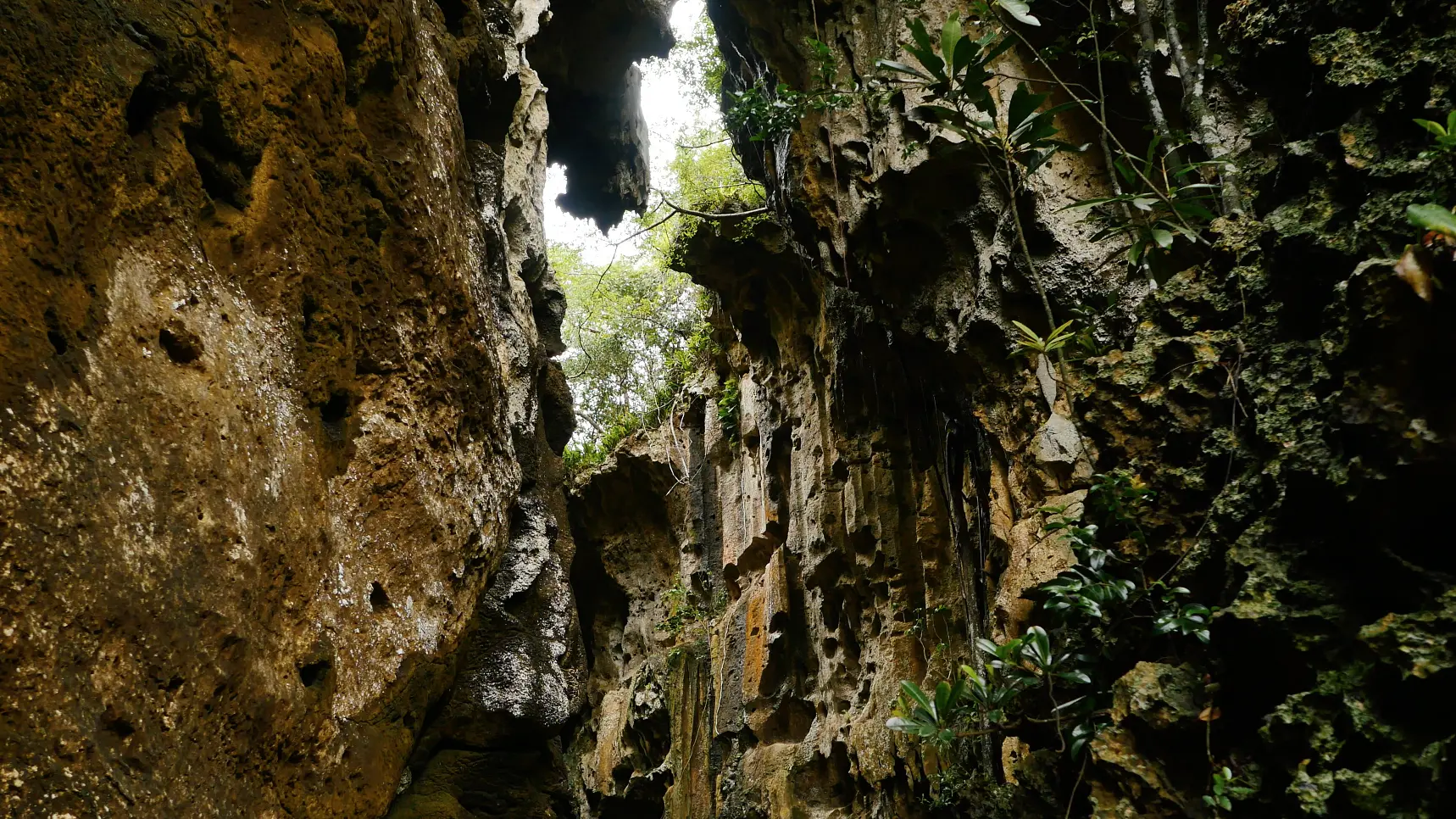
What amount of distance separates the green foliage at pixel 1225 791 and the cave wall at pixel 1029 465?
6 centimetres

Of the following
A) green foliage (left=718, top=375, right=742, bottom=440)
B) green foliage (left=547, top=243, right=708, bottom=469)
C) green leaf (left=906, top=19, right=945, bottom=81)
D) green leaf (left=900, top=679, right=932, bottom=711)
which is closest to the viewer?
green leaf (left=900, top=679, right=932, bottom=711)

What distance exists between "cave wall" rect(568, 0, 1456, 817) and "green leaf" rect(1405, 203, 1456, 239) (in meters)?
0.35

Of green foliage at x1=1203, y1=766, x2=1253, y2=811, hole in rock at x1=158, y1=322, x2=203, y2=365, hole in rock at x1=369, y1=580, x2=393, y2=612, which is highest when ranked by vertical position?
hole in rock at x1=158, y1=322, x2=203, y2=365

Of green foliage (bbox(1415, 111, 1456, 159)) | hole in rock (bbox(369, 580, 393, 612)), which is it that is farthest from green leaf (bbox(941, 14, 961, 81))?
hole in rock (bbox(369, 580, 393, 612))

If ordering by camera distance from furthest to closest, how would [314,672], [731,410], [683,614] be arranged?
1. [683,614]
2. [731,410]
3. [314,672]

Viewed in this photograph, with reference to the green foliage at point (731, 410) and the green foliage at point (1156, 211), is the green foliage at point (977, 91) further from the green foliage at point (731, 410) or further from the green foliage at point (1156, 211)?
the green foliage at point (731, 410)

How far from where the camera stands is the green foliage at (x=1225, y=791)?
9.53 ft

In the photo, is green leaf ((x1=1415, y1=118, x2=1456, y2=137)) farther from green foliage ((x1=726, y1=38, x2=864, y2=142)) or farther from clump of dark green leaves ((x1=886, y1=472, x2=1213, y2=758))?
green foliage ((x1=726, y1=38, x2=864, y2=142))

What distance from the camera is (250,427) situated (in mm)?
3562

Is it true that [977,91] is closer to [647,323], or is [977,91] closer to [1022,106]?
[1022,106]

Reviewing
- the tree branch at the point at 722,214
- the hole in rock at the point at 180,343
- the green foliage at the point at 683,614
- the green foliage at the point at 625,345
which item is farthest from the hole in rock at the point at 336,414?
the green foliage at the point at 625,345

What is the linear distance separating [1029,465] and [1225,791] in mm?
3753

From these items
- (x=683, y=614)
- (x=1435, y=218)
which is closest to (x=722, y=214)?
(x=683, y=614)

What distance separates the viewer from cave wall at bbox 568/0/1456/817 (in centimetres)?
266
